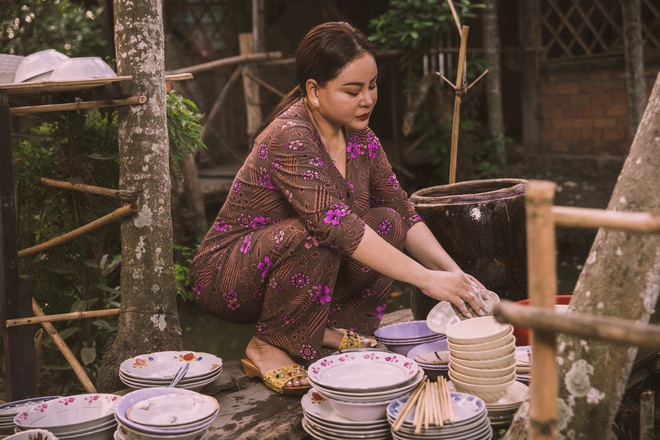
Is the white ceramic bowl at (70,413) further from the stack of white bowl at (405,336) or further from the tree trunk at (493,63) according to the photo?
the tree trunk at (493,63)

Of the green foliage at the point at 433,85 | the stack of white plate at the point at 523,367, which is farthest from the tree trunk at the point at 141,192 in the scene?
the green foliage at the point at 433,85

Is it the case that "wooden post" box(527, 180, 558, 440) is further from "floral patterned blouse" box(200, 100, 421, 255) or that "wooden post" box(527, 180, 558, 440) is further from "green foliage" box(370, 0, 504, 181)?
"green foliage" box(370, 0, 504, 181)

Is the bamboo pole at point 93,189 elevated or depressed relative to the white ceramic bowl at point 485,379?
elevated

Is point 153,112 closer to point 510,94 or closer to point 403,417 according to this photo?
point 403,417

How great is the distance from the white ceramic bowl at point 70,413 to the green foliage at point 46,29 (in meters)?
3.88

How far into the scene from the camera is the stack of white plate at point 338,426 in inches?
93.7

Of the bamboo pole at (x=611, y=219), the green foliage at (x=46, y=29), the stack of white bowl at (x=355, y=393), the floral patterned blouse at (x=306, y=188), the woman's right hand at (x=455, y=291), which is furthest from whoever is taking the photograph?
the green foliage at (x=46, y=29)

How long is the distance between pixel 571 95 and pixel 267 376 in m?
6.47

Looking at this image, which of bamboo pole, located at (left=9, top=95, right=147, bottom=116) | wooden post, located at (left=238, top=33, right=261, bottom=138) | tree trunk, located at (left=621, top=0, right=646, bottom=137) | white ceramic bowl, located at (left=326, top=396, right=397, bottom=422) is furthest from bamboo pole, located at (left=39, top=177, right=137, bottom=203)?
tree trunk, located at (left=621, top=0, right=646, bottom=137)

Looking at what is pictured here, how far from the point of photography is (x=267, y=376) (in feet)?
9.42

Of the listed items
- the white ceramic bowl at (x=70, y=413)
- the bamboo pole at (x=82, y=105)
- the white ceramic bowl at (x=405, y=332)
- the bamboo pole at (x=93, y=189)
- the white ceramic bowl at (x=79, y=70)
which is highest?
the white ceramic bowl at (x=79, y=70)

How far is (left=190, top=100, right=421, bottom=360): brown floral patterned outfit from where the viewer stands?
9.03 feet

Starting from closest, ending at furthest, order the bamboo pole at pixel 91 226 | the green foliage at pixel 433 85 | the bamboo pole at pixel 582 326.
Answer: the bamboo pole at pixel 582 326 → the bamboo pole at pixel 91 226 → the green foliage at pixel 433 85

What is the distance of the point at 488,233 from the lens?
3408 mm
